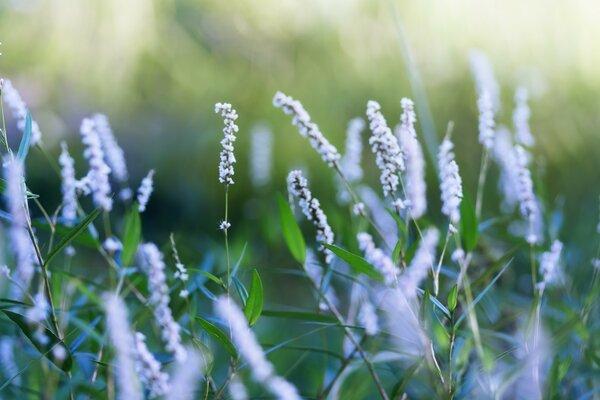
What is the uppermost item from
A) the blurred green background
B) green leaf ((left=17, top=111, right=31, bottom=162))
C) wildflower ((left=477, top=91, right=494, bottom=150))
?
wildflower ((left=477, top=91, right=494, bottom=150))

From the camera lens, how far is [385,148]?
564 mm

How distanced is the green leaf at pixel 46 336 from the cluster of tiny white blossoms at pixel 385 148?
26 centimetres

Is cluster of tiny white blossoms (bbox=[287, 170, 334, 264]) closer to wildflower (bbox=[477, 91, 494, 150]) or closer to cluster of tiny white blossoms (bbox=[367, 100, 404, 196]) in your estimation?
cluster of tiny white blossoms (bbox=[367, 100, 404, 196])

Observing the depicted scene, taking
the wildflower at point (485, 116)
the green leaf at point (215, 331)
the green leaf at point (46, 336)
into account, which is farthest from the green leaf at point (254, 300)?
the wildflower at point (485, 116)

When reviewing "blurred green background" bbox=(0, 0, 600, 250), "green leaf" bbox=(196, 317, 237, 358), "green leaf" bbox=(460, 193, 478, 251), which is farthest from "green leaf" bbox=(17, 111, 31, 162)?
"blurred green background" bbox=(0, 0, 600, 250)

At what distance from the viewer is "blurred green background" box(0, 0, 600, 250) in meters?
2.67

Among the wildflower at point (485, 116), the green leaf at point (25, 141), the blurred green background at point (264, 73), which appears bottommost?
the blurred green background at point (264, 73)

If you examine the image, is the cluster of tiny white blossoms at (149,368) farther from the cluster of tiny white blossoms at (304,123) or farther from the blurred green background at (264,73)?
the blurred green background at (264,73)

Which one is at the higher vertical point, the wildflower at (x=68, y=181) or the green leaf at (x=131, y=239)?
the wildflower at (x=68, y=181)

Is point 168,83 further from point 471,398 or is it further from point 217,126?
point 471,398

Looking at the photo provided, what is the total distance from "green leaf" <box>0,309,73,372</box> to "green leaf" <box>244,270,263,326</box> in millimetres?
130

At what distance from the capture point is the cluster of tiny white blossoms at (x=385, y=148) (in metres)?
0.56

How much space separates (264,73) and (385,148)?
2678 mm

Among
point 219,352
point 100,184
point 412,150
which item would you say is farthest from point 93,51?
point 412,150
